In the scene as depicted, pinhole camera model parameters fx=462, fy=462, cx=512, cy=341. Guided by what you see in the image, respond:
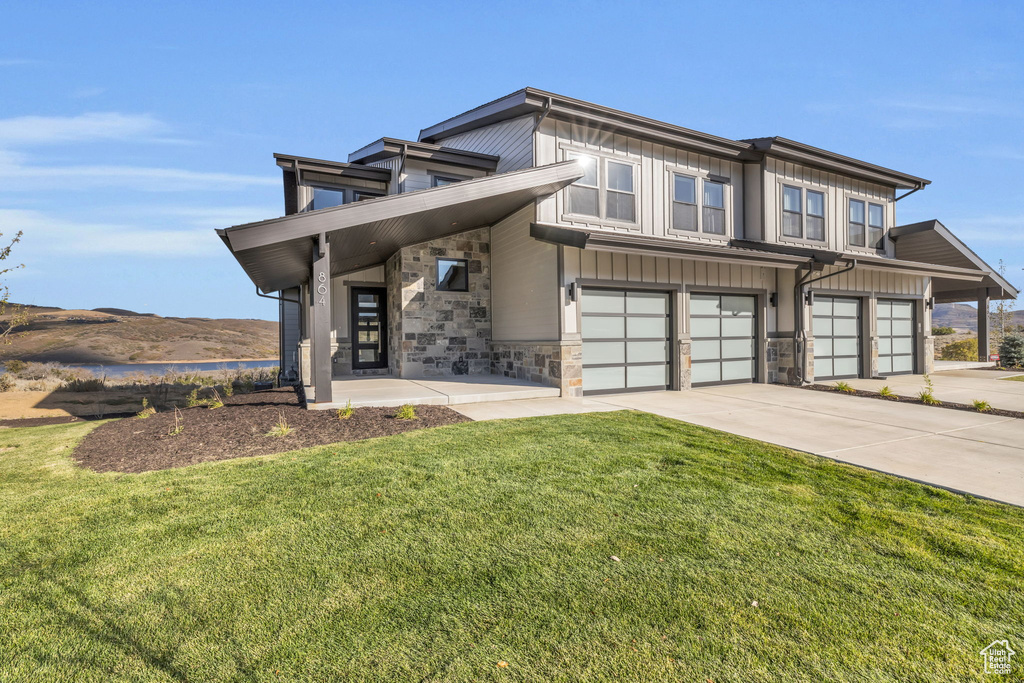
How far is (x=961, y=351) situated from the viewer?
846 inches

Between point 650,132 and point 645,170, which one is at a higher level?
point 650,132

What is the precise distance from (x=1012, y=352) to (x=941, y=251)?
524cm

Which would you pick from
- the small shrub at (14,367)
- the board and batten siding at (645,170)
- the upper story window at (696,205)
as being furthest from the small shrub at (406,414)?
the small shrub at (14,367)

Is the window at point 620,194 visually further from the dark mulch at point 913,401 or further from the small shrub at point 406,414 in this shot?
the small shrub at point 406,414

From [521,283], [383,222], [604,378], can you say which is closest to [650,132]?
[521,283]

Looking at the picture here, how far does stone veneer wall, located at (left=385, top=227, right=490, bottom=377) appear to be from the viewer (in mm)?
11688

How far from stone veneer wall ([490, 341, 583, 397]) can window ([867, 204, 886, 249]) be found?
11.2 metres

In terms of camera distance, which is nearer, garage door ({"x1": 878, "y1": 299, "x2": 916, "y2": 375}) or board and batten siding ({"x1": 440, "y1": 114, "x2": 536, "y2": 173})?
board and batten siding ({"x1": 440, "y1": 114, "x2": 536, "y2": 173})

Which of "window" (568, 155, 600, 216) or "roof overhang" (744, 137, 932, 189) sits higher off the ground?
"roof overhang" (744, 137, 932, 189)

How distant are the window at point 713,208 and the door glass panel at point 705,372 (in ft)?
11.2

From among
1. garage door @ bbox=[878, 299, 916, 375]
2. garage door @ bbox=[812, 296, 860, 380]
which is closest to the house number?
garage door @ bbox=[812, 296, 860, 380]

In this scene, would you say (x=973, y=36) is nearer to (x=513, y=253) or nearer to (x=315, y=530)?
(x=513, y=253)

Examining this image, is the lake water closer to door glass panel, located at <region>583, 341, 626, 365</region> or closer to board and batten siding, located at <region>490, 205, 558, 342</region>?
board and batten siding, located at <region>490, 205, 558, 342</region>

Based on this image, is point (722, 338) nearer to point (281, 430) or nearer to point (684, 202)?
point (684, 202)
